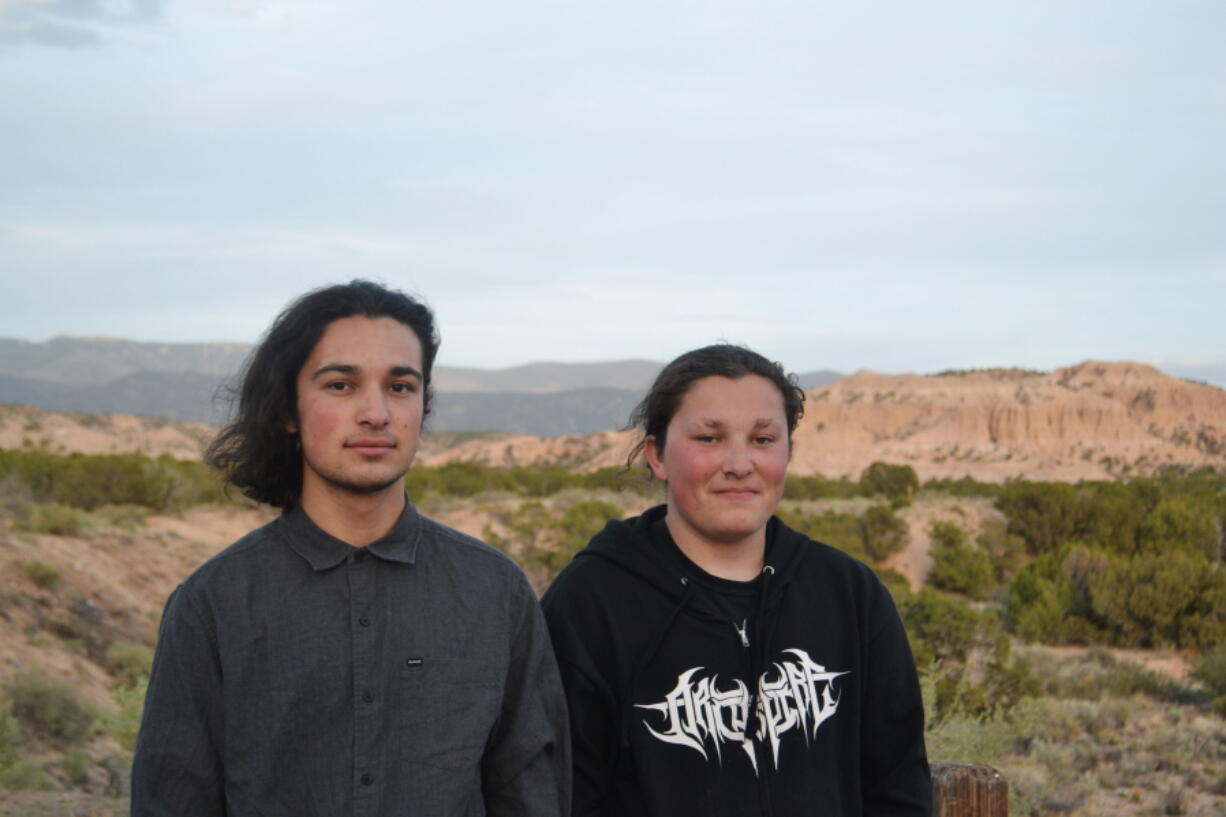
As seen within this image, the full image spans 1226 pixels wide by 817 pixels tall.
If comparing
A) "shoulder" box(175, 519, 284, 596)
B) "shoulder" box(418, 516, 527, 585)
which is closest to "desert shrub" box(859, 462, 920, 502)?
"shoulder" box(418, 516, 527, 585)

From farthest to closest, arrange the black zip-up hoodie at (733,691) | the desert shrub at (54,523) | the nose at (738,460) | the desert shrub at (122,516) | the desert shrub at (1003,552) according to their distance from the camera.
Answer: the desert shrub at (1003,552), the desert shrub at (122,516), the desert shrub at (54,523), the nose at (738,460), the black zip-up hoodie at (733,691)

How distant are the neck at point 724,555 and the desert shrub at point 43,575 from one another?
12.3m

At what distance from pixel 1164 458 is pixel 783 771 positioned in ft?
234

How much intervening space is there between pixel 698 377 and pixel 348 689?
1238 millimetres

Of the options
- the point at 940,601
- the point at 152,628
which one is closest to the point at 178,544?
the point at 152,628

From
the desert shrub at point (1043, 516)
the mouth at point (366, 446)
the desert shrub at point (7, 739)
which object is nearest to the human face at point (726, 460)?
the mouth at point (366, 446)

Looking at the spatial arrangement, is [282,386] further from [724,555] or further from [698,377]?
[724,555]

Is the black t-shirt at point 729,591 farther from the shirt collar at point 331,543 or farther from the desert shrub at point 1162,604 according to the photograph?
the desert shrub at point 1162,604

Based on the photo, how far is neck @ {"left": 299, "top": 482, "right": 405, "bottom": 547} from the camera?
7.59 feet

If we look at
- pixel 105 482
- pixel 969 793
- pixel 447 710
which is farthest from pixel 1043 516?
pixel 447 710

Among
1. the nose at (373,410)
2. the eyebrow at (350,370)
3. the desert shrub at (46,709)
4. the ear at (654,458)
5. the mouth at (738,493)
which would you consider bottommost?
the desert shrub at (46,709)

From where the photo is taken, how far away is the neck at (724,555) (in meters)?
2.80

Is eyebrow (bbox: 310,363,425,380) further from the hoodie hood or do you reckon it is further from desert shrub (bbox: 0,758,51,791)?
desert shrub (bbox: 0,758,51,791)

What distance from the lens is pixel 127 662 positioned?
1153 cm
